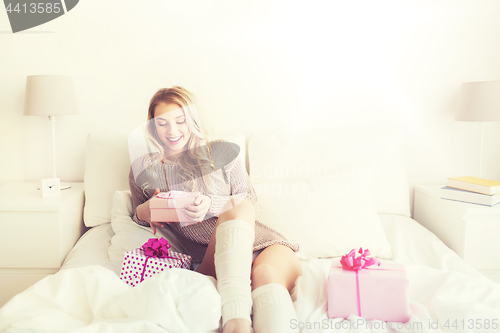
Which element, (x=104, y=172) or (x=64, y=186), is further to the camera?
(x=64, y=186)

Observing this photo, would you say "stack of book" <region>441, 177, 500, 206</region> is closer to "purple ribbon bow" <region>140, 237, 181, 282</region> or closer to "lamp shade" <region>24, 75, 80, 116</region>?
"purple ribbon bow" <region>140, 237, 181, 282</region>

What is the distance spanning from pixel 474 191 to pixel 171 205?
4.27 ft

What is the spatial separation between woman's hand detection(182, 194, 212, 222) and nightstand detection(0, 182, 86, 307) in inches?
24.6

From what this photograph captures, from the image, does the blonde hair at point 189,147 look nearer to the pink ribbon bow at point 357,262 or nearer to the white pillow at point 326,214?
the white pillow at point 326,214

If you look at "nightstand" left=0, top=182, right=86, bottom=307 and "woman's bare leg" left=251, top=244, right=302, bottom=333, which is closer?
"woman's bare leg" left=251, top=244, right=302, bottom=333

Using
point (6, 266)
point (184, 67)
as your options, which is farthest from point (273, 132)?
point (6, 266)

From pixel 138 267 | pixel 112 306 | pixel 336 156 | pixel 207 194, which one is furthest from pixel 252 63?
pixel 112 306

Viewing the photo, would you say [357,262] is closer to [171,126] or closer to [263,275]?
[263,275]

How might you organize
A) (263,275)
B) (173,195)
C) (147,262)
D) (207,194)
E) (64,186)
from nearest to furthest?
(263,275)
(147,262)
(173,195)
(207,194)
(64,186)

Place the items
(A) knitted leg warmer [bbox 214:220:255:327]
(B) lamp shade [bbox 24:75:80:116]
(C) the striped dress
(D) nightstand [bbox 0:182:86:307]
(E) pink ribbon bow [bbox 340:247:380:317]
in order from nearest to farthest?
(A) knitted leg warmer [bbox 214:220:255:327] → (E) pink ribbon bow [bbox 340:247:380:317] → (C) the striped dress → (D) nightstand [bbox 0:182:86:307] → (B) lamp shade [bbox 24:75:80:116]

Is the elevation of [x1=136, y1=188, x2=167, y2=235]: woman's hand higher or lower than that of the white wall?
lower

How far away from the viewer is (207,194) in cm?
152

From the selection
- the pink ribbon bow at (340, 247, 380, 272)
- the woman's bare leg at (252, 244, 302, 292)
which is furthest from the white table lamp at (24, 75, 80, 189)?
the pink ribbon bow at (340, 247, 380, 272)

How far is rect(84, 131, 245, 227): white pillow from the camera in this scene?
5.95ft
